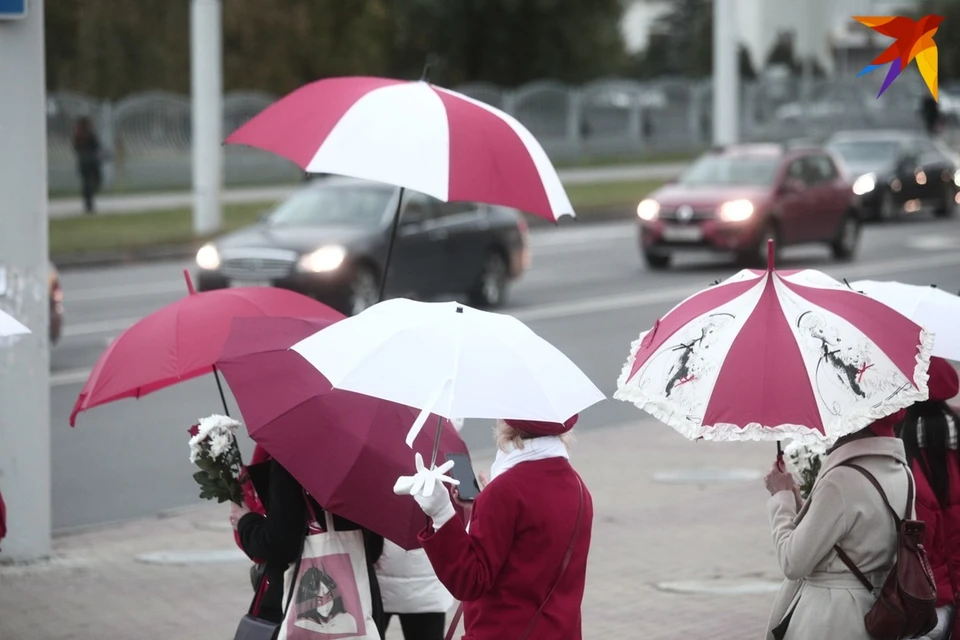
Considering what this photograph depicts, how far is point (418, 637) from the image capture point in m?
5.08

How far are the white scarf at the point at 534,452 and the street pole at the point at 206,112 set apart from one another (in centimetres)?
2325

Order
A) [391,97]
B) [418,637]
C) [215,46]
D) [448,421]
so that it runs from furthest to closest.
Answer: [215,46], [391,97], [418,637], [448,421]

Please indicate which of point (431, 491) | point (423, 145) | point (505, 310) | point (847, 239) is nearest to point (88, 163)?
point (505, 310)

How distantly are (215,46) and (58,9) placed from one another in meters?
23.8

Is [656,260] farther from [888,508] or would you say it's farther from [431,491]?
[431,491]

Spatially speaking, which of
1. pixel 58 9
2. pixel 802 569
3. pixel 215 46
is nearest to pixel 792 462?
pixel 802 569

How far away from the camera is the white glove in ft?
11.8

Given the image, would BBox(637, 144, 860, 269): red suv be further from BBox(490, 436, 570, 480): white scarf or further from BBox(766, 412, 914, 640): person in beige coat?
BBox(490, 436, 570, 480): white scarf

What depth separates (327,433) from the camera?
13.4 feet

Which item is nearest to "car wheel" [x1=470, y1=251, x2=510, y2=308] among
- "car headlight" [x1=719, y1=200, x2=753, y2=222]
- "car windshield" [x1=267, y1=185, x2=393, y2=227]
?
"car windshield" [x1=267, y1=185, x2=393, y2=227]

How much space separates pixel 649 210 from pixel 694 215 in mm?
711

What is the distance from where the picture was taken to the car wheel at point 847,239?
77.0 feet

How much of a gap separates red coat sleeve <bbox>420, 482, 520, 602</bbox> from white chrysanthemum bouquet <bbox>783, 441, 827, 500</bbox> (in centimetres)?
129

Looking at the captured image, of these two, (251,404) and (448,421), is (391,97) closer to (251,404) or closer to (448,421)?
(448,421)
